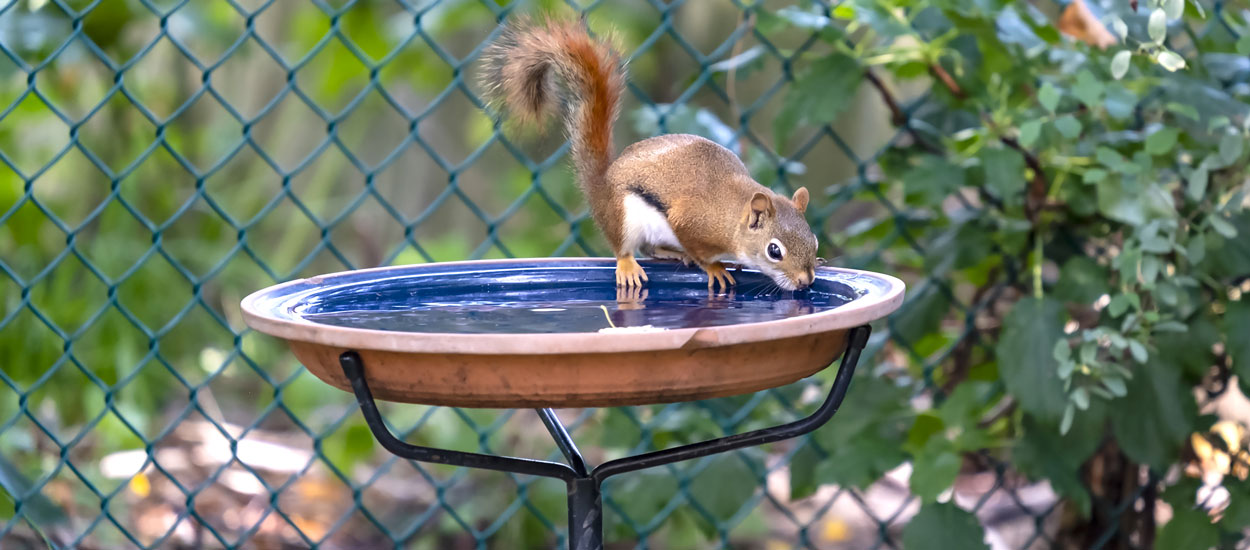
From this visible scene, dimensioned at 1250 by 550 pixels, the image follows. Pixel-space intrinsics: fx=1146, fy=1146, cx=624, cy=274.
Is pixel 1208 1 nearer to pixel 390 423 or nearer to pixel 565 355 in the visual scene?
pixel 565 355

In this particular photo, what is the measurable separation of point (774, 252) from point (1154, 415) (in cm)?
66

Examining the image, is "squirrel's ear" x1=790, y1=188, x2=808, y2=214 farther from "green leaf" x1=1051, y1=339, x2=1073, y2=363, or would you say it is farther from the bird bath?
"green leaf" x1=1051, y1=339, x2=1073, y2=363

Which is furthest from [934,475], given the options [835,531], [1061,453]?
[835,531]

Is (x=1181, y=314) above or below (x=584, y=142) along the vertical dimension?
below

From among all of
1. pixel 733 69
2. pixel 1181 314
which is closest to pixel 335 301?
pixel 733 69

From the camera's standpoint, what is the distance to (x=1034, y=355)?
65.4 inches

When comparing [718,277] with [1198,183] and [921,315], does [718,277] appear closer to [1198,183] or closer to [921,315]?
[921,315]

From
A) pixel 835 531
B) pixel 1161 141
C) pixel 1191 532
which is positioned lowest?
pixel 835 531

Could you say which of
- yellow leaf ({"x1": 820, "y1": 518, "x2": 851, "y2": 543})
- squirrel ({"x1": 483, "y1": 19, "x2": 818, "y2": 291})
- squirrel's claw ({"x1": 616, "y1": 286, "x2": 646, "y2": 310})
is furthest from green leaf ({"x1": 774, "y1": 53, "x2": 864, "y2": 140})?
yellow leaf ({"x1": 820, "y1": 518, "x2": 851, "y2": 543})

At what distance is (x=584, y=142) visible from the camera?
65.3 inches

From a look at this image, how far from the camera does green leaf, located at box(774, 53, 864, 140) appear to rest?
5.68ft

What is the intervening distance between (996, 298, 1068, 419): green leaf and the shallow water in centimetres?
40

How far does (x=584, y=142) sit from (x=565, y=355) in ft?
2.45

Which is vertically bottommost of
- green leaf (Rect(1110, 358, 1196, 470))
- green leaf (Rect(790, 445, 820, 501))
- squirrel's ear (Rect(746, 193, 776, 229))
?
green leaf (Rect(1110, 358, 1196, 470))
